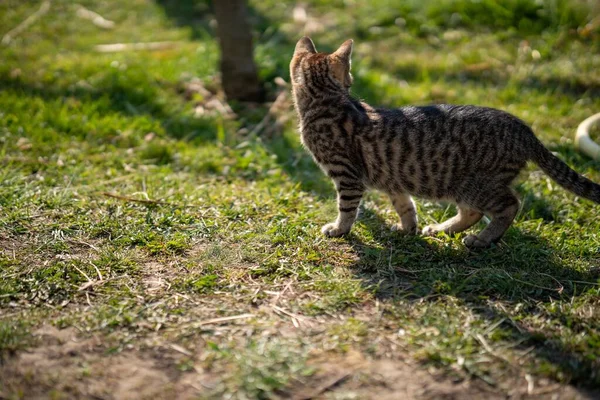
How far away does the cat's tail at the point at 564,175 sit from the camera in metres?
4.12

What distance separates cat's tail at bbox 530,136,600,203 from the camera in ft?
13.5

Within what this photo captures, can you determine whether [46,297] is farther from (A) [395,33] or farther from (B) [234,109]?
(A) [395,33]

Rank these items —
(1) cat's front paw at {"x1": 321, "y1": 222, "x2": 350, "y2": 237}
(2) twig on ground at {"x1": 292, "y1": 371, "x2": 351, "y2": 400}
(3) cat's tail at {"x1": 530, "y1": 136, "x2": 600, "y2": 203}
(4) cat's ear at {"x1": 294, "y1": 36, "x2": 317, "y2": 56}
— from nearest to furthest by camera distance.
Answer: (2) twig on ground at {"x1": 292, "y1": 371, "x2": 351, "y2": 400}, (3) cat's tail at {"x1": 530, "y1": 136, "x2": 600, "y2": 203}, (1) cat's front paw at {"x1": 321, "y1": 222, "x2": 350, "y2": 237}, (4) cat's ear at {"x1": 294, "y1": 36, "x2": 317, "y2": 56}

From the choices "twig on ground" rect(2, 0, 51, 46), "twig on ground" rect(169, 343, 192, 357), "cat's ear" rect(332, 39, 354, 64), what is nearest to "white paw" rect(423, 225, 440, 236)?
"cat's ear" rect(332, 39, 354, 64)

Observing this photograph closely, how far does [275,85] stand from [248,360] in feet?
16.3

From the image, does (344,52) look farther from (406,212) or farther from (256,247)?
(256,247)

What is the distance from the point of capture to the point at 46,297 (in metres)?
3.62

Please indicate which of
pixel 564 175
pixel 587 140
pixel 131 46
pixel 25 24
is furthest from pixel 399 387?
pixel 25 24

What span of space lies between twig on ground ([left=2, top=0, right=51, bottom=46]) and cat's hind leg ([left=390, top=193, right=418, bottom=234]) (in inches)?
262

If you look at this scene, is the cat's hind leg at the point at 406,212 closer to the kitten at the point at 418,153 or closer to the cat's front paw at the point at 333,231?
the kitten at the point at 418,153

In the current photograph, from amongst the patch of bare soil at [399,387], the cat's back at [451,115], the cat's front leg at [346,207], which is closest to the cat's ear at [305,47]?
the cat's back at [451,115]

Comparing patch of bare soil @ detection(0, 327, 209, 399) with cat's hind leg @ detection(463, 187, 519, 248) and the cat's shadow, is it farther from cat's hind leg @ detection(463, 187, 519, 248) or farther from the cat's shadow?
cat's hind leg @ detection(463, 187, 519, 248)

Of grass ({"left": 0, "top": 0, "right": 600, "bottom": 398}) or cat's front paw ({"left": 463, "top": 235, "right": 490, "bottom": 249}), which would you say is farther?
cat's front paw ({"left": 463, "top": 235, "right": 490, "bottom": 249})

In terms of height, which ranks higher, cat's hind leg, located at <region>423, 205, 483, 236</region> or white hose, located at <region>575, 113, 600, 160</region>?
white hose, located at <region>575, 113, 600, 160</region>
